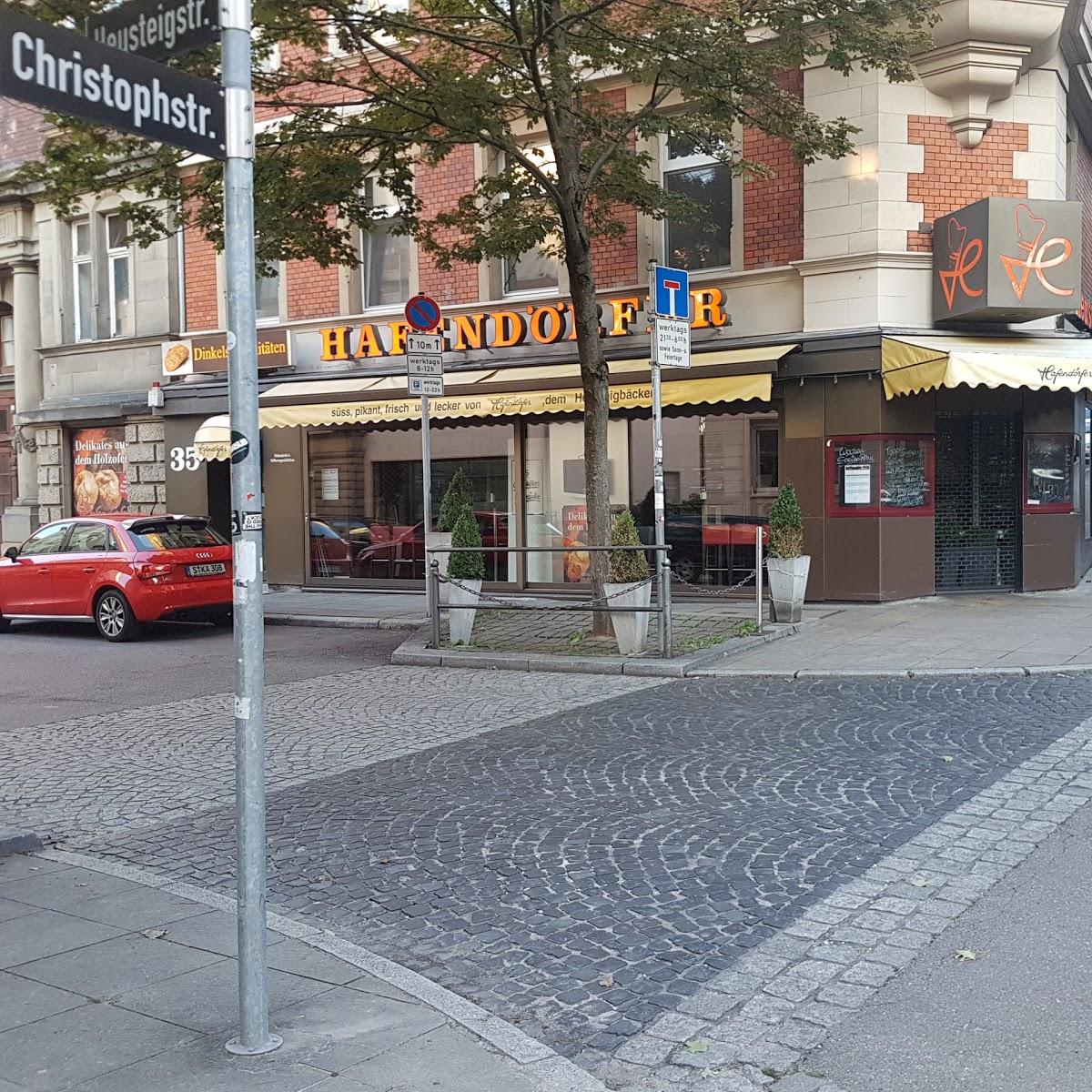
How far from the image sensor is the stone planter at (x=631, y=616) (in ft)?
37.4

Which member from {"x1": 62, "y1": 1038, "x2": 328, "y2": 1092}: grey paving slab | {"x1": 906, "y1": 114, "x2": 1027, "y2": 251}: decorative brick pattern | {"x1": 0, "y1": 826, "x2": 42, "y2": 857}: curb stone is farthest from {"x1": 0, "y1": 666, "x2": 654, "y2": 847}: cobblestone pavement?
{"x1": 906, "y1": 114, "x2": 1027, "y2": 251}: decorative brick pattern

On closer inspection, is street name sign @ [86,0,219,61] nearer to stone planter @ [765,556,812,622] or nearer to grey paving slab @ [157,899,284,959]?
grey paving slab @ [157,899,284,959]

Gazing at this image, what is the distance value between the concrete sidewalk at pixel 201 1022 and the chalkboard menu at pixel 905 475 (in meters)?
11.9

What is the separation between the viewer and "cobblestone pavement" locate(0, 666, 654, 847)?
273 inches

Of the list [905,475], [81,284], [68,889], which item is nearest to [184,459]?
[81,284]

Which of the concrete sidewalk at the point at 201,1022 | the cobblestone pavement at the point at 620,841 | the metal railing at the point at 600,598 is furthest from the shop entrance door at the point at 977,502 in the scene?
the concrete sidewalk at the point at 201,1022

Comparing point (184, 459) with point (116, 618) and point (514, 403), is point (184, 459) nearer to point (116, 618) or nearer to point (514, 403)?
point (116, 618)

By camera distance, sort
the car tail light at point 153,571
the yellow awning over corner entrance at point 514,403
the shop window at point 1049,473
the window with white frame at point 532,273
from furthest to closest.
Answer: the window with white frame at point 532,273, the shop window at point 1049,473, the yellow awning over corner entrance at point 514,403, the car tail light at point 153,571

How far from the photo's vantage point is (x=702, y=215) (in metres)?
16.1

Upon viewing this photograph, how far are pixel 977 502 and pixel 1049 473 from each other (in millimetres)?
1119

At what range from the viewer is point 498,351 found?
1809 cm

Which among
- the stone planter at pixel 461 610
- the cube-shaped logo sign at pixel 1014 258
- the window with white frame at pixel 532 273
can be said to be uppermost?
the window with white frame at pixel 532 273

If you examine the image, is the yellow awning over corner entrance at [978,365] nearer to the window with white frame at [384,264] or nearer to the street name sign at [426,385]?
the street name sign at [426,385]

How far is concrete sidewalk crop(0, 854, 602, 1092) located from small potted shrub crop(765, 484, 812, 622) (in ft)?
30.1
